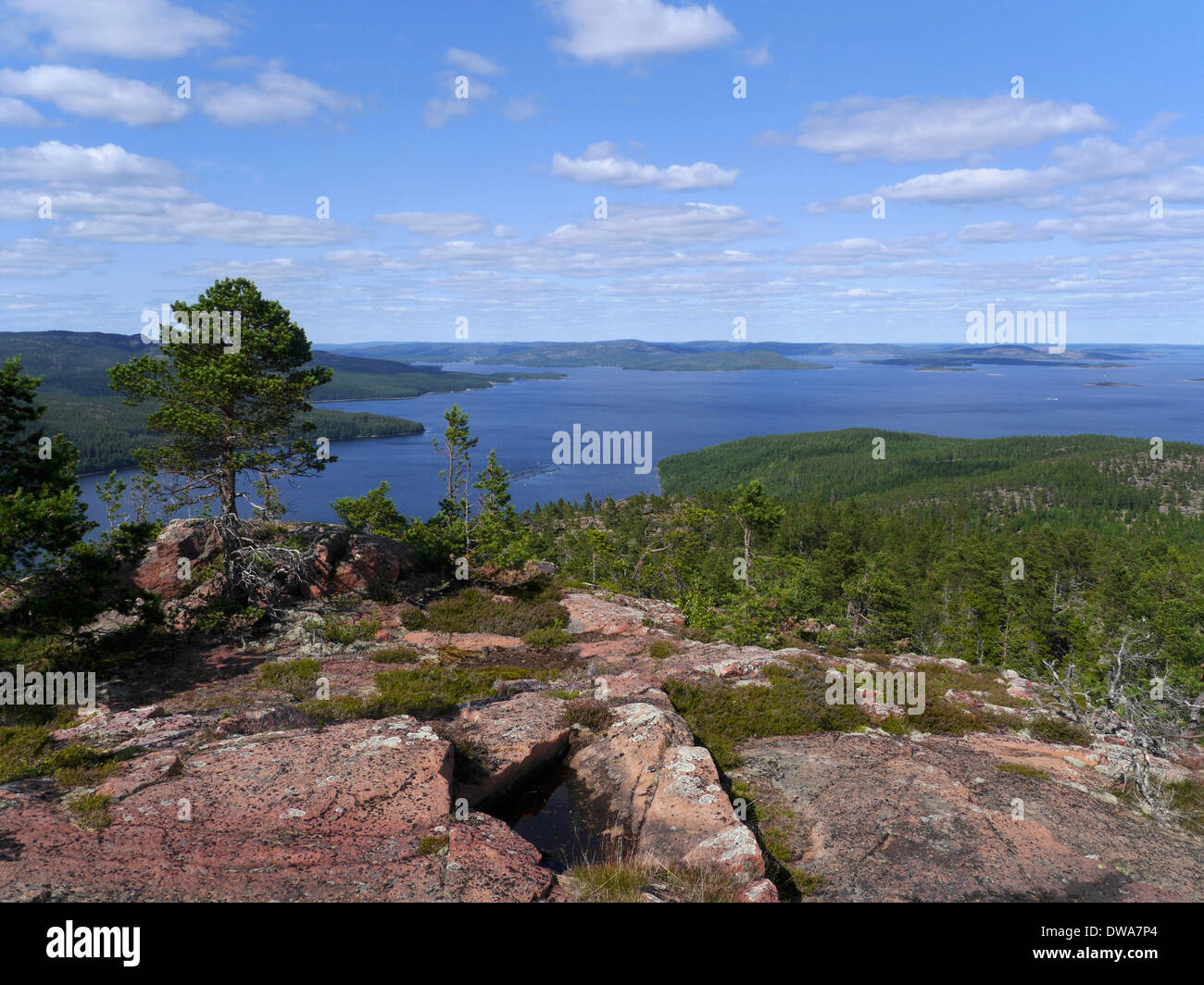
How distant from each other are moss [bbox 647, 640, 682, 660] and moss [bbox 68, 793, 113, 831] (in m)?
12.8

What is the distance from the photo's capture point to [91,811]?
24.7 feet

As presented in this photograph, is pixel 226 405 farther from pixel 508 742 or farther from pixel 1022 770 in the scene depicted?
pixel 1022 770

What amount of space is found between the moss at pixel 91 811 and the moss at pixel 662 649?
12.8 metres

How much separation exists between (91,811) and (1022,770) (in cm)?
1450

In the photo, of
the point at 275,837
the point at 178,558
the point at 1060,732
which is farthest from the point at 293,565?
the point at 1060,732

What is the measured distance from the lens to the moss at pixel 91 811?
730cm

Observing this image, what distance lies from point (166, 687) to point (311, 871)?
37.7 feet

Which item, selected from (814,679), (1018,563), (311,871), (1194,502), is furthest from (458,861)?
(1194,502)

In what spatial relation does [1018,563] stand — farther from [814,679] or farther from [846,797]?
[846,797]

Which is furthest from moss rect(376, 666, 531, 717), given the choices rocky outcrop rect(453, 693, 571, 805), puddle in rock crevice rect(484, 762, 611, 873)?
puddle in rock crevice rect(484, 762, 611, 873)

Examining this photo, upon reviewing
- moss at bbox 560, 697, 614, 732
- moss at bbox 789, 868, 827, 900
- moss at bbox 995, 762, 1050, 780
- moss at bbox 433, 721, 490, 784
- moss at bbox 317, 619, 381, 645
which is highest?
moss at bbox 433, 721, 490, 784

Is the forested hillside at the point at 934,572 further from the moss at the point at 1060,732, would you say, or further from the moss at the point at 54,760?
the moss at the point at 54,760

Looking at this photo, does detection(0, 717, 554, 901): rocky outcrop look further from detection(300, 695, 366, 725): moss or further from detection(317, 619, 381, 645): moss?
detection(317, 619, 381, 645): moss

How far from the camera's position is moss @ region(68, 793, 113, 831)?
7301 millimetres
